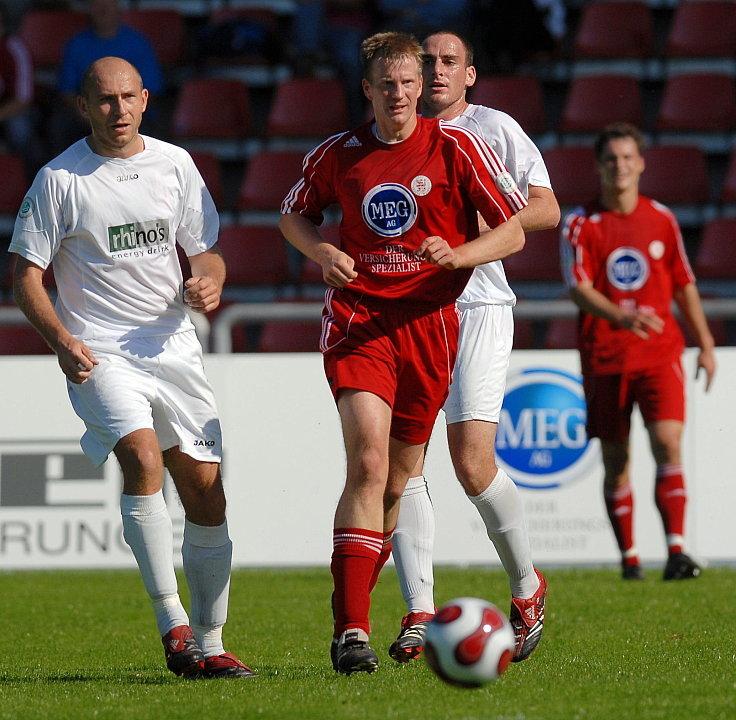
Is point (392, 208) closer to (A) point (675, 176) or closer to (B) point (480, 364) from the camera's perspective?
(B) point (480, 364)

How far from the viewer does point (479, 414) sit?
6.16 meters

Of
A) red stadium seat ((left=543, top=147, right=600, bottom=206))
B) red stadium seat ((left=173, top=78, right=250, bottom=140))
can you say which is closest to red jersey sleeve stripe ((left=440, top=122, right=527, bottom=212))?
red stadium seat ((left=543, top=147, right=600, bottom=206))

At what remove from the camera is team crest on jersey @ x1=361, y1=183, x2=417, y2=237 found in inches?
221

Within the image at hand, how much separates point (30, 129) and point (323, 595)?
7195 mm

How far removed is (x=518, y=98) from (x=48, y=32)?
507cm

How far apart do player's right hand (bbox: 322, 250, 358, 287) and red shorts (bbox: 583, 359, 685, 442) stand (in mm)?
4243

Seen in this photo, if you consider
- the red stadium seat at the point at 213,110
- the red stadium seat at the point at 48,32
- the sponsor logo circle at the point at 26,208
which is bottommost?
the sponsor logo circle at the point at 26,208

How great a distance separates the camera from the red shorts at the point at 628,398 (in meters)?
9.33

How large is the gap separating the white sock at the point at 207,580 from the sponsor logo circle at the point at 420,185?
1.50 metres

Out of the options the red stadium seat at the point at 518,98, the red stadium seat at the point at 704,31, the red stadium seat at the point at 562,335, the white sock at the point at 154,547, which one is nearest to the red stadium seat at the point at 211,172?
the red stadium seat at the point at 518,98

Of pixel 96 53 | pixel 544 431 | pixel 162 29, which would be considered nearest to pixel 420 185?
pixel 544 431

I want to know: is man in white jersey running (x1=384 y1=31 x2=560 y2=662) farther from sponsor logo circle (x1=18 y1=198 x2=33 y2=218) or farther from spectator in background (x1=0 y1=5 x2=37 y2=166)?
spectator in background (x1=0 y1=5 x2=37 y2=166)

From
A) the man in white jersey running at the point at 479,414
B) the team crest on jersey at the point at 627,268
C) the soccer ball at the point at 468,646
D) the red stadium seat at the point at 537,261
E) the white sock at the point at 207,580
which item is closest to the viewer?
the soccer ball at the point at 468,646

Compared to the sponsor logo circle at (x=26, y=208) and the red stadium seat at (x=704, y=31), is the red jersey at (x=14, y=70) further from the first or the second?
the sponsor logo circle at (x=26, y=208)
